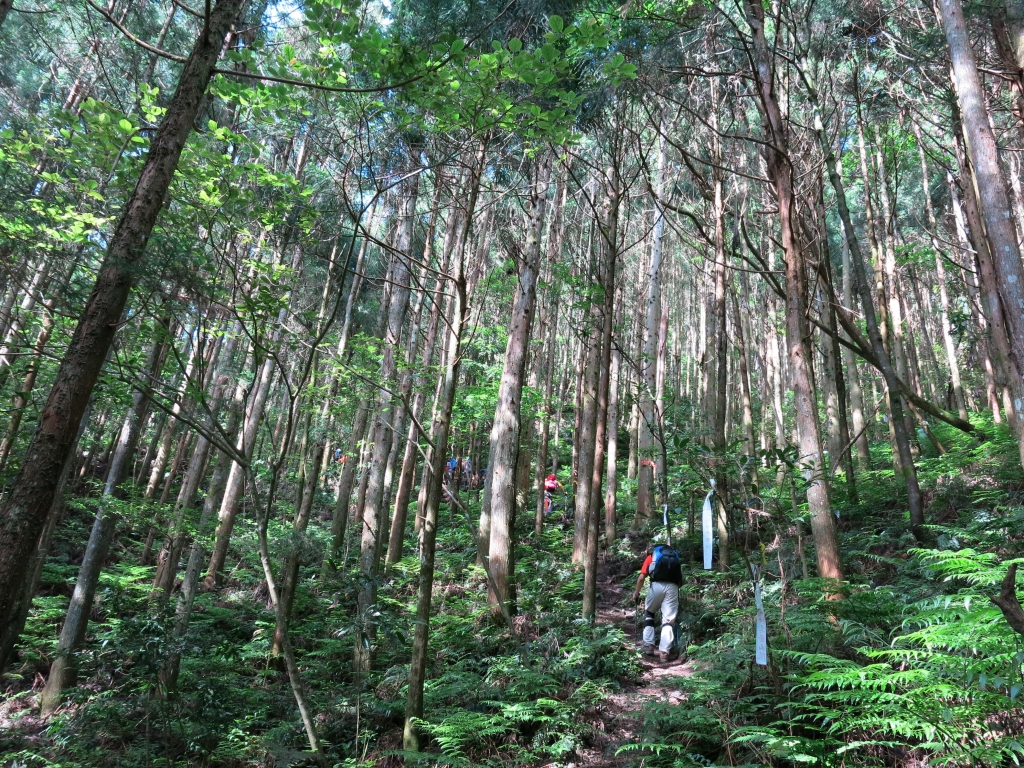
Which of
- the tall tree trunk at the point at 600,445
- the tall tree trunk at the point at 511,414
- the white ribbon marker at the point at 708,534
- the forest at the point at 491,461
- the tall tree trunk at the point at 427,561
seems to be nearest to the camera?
the white ribbon marker at the point at 708,534

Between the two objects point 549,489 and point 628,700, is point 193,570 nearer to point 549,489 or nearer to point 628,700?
point 628,700

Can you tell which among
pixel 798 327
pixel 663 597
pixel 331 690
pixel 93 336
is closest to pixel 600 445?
pixel 663 597

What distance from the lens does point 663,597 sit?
6824 millimetres

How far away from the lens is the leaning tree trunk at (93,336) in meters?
2.86

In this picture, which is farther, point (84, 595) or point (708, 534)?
point (84, 595)

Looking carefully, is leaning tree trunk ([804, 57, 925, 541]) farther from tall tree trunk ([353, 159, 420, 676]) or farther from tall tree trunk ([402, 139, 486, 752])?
tall tree trunk ([353, 159, 420, 676])

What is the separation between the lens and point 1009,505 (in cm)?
738

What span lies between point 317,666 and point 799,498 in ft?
30.0

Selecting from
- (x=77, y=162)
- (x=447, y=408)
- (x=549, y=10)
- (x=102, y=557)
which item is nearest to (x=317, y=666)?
(x=102, y=557)

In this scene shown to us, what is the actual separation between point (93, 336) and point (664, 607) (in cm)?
627

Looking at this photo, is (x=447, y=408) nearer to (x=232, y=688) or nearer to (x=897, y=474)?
(x=232, y=688)

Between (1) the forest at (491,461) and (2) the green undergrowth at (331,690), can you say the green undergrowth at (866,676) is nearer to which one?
(1) the forest at (491,461)

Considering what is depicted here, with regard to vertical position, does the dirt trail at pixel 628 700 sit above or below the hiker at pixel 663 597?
below

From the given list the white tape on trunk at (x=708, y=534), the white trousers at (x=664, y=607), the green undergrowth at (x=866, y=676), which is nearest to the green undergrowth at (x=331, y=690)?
the white trousers at (x=664, y=607)
